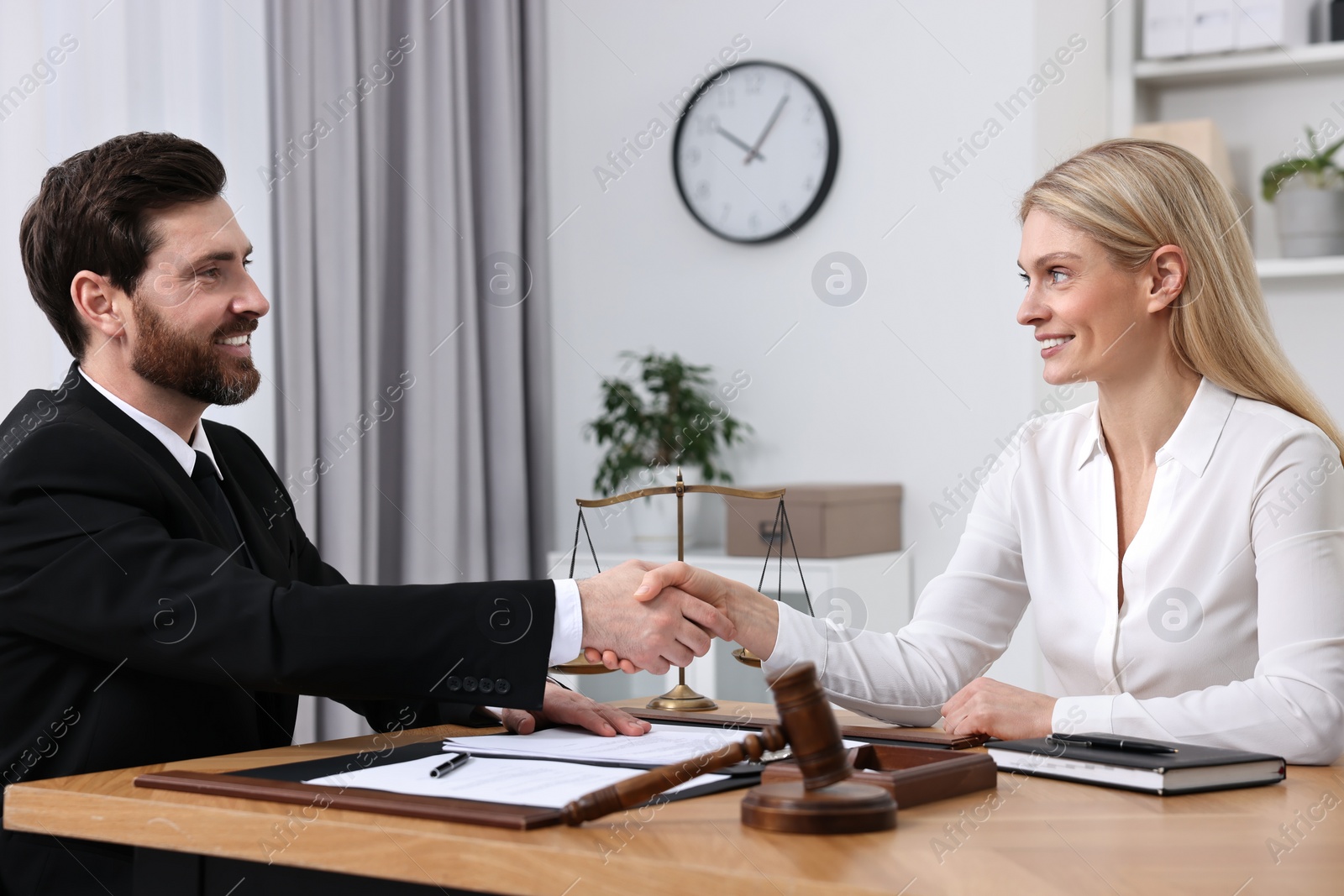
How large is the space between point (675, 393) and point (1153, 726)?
224 cm

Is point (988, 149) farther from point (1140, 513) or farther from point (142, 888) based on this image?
point (142, 888)

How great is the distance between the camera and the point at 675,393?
352 centimetres

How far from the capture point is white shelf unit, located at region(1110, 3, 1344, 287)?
3318 mm

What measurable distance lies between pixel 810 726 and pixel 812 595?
2.13m

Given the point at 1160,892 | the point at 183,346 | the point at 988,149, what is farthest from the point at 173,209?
the point at 988,149

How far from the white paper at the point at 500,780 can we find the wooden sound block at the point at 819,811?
134mm

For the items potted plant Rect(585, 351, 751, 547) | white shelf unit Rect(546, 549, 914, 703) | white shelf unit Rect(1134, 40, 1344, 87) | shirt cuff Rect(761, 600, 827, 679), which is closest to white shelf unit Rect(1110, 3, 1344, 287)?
white shelf unit Rect(1134, 40, 1344, 87)

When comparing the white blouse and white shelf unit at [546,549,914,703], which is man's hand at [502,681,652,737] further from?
white shelf unit at [546,549,914,703]

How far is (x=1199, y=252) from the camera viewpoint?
171 centimetres

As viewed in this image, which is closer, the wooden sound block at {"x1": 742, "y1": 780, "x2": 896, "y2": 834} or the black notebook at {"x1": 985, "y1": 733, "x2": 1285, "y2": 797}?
the wooden sound block at {"x1": 742, "y1": 780, "x2": 896, "y2": 834}

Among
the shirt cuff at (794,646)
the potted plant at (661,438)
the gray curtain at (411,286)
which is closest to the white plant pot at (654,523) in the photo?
the potted plant at (661,438)

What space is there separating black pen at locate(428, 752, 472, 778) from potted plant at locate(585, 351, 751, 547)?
85.7 inches

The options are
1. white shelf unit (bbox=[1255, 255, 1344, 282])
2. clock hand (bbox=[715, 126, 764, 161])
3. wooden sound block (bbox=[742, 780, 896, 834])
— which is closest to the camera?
wooden sound block (bbox=[742, 780, 896, 834])

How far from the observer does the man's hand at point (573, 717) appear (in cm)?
147
